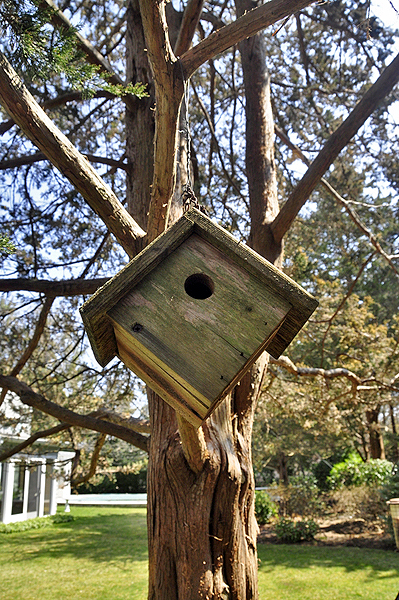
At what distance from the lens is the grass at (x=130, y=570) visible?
8898mm

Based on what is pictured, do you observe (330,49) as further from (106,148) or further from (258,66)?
(106,148)

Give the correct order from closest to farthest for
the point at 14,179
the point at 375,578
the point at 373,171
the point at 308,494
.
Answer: the point at 14,179
the point at 373,171
the point at 375,578
the point at 308,494

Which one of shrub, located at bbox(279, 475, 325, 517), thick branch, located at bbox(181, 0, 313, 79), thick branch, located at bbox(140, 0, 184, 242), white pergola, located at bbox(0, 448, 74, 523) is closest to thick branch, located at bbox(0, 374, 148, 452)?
thick branch, located at bbox(140, 0, 184, 242)

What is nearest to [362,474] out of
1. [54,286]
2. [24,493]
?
[24,493]

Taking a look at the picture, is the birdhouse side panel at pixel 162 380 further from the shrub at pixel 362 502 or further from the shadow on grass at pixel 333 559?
the shrub at pixel 362 502

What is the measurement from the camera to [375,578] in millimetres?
9180

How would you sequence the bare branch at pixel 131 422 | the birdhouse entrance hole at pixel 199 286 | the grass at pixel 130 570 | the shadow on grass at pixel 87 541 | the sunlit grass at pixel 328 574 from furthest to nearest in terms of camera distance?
the shadow on grass at pixel 87 541, the grass at pixel 130 570, the sunlit grass at pixel 328 574, the bare branch at pixel 131 422, the birdhouse entrance hole at pixel 199 286

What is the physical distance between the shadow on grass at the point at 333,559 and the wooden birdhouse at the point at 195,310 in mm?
9530

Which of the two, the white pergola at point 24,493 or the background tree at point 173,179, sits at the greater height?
the background tree at point 173,179

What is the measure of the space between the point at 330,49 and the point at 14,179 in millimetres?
5125

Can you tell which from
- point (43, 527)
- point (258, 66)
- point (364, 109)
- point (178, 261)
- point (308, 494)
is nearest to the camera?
point (178, 261)

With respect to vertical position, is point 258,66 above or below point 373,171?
below

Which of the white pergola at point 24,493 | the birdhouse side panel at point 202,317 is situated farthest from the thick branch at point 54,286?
the white pergola at point 24,493

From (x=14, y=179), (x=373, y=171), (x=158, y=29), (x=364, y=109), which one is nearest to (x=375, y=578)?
(x=373, y=171)
